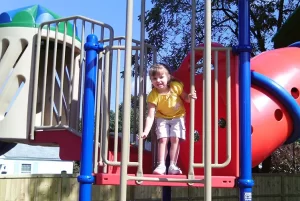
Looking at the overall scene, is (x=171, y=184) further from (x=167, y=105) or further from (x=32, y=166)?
(x=32, y=166)

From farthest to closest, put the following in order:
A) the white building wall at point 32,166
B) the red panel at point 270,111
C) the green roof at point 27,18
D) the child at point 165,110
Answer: the white building wall at point 32,166 → the green roof at point 27,18 → the red panel at point 270,111 → the child at point 165,110

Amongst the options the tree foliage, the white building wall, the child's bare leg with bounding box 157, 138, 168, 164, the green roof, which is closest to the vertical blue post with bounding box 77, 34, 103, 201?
the child's bare leg with bounding box 157, 138, 168, 164

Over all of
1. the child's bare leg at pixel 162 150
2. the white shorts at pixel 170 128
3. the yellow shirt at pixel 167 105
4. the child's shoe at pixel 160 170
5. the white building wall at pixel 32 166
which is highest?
the white building wall at pixel 32 166

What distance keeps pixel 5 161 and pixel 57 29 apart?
28.0 m

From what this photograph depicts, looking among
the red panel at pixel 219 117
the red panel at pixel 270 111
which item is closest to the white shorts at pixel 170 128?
the red panel at pixel 219 117

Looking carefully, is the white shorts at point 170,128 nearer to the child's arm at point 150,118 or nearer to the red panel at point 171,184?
the child's arm at point 150,118

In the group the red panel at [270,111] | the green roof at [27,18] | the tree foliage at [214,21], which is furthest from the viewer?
the tree foliage at [214,21]

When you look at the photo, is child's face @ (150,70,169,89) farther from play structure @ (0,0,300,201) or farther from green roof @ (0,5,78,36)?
green roof @ (0,5,78,36)

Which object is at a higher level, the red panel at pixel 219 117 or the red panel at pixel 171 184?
the red panel at pixel 219 117

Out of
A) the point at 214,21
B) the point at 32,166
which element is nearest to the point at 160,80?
the point at 214,21

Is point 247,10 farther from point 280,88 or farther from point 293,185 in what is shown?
point 293,185

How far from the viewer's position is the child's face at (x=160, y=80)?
10.8 ft

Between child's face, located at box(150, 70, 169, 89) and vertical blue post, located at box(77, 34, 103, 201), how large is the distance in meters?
0.45

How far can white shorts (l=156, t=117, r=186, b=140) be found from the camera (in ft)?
10.8
